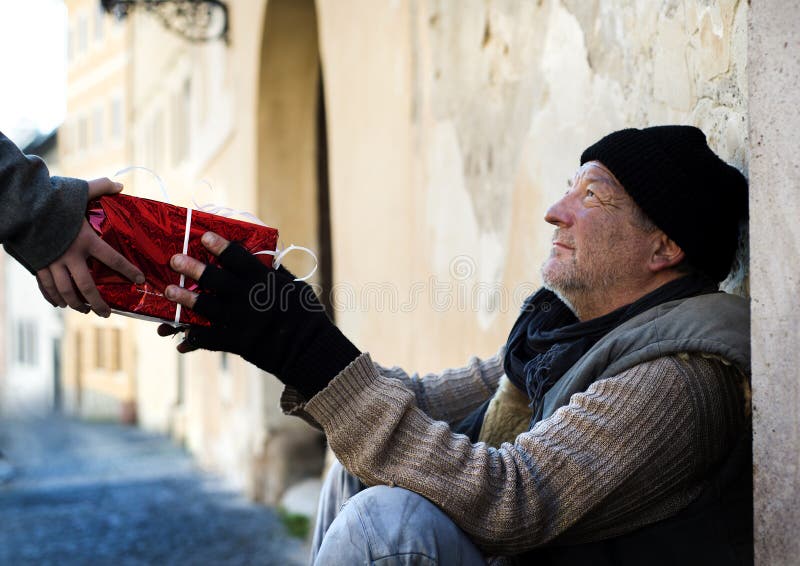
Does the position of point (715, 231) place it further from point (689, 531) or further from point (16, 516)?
point (16, 516)

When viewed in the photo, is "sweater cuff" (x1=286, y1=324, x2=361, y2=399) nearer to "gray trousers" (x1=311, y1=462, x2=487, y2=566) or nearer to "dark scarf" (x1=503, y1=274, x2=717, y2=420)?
"gray trousers" (x1=311, y1=462, x2=487, y2=566)

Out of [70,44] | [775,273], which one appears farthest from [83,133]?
[775,273]

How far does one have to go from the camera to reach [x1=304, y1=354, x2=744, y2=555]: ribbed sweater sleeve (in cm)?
133

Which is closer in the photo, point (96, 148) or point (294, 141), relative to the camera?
point (294, 141)

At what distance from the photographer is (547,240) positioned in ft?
7.91

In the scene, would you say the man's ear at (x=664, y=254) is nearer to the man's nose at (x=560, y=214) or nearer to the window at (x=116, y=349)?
the man's nose at (x=560, y=214)

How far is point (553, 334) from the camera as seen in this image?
166cm

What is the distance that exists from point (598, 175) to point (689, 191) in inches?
7.2

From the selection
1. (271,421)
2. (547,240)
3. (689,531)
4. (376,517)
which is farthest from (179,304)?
(271,421)

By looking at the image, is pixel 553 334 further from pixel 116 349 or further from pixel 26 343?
pixel 26 343

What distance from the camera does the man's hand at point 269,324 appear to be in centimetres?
138

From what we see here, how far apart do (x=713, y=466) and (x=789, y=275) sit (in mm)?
373

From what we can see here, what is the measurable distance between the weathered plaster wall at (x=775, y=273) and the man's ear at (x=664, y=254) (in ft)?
1.28

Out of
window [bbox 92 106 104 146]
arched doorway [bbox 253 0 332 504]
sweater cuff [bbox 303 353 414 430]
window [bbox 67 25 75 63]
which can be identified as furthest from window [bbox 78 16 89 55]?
sweater cuff [bbox 303 353 414 430]
